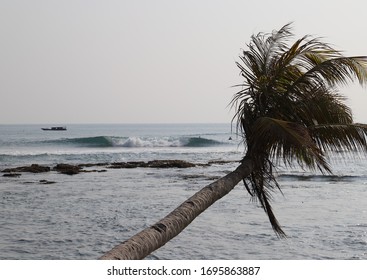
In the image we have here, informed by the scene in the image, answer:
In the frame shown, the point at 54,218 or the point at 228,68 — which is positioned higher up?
the point at 228,68

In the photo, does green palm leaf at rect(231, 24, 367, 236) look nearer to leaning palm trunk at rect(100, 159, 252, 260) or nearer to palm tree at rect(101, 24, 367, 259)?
palm tree at rect(101, 24, 367, 259)

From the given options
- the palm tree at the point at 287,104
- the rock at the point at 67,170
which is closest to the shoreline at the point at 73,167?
the rock at the point at 67,170

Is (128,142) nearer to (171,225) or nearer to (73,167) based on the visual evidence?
(73,167)

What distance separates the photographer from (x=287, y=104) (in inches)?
196

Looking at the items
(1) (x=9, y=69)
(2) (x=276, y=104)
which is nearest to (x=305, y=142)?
(2) (x=276, y=104)

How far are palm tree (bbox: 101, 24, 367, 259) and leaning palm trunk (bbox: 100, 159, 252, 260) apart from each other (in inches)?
0.5

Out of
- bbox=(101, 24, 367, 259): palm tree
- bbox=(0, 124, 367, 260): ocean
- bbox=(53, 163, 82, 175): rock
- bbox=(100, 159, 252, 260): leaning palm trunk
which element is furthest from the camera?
bbox=(53, 163, 82, 175): rock

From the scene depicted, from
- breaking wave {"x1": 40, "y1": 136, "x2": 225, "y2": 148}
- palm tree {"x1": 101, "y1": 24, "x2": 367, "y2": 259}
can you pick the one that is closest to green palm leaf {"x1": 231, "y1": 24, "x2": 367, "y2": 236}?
palm tree {"x1": 101, "y1": 24, "x2": 367, "y2": 259}

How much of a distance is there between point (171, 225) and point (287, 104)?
1869 mm

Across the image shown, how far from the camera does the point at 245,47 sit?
5398 mm

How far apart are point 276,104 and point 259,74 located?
0.40 meters

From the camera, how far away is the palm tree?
4648 mm
